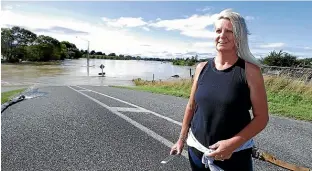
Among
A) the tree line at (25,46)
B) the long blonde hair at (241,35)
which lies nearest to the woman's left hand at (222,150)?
the long blonde hair at (241,35)

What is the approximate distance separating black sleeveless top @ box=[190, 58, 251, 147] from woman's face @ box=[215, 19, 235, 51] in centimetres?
12

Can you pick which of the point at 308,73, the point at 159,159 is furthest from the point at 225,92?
the point at 308,73

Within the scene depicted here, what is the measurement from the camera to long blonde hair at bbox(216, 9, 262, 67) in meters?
2.02

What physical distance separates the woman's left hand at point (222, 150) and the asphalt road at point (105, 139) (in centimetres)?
194

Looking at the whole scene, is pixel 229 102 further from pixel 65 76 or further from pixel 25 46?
pixel 25 46

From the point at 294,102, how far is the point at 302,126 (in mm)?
5068

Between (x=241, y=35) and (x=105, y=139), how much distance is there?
3855 mm

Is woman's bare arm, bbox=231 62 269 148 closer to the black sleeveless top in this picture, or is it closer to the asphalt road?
the black sleeveless top

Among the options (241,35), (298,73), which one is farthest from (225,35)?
(298,73)

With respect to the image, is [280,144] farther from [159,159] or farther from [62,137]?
[62,137]

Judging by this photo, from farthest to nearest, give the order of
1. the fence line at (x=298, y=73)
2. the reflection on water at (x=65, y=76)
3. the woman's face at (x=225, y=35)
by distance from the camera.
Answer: the reflection on water at (x=65, y=76), the fence line at (x=298, y=73), the woman's face at (x=225, y=35)


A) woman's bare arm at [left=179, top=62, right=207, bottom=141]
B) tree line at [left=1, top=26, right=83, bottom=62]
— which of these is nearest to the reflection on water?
tree line at [left=1, top=26, right=83, bottom=62]

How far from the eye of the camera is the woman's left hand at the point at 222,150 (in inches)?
80.7

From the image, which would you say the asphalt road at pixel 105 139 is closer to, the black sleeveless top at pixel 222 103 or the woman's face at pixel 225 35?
the black sleeveless top at pixel 222 103
